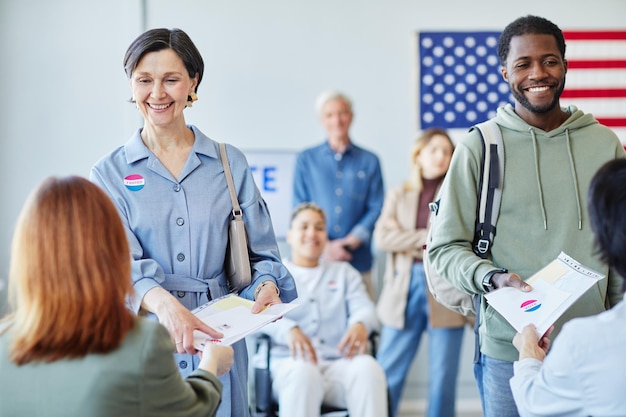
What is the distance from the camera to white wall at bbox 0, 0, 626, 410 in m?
5.62

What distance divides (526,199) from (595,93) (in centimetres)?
383

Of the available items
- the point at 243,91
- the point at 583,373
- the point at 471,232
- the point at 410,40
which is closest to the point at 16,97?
the point at 243,91

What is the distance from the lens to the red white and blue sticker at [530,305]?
211 cm

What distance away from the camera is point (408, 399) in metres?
5.74

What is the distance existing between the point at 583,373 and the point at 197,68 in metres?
1.29

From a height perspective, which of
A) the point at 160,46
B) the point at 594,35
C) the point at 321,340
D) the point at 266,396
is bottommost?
the point at 266,396

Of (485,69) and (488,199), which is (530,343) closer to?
(488,199)

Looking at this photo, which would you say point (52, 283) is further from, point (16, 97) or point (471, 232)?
point (16, 97)

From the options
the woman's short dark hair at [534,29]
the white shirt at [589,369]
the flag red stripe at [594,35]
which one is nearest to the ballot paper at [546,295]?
the white shirt at [589,369]

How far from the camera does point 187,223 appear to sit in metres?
2.18

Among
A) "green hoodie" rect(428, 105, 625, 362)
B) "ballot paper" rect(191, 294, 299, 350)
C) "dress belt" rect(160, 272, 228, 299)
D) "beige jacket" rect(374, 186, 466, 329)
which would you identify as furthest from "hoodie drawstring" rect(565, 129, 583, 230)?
"beige jacket" rect(374, 186, 466, 329)

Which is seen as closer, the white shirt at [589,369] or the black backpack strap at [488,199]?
the white shirt at [589,369]

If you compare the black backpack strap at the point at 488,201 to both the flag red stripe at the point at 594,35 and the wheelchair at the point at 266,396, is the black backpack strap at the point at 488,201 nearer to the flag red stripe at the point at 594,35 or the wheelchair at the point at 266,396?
the wheelchair at the point at 266,396

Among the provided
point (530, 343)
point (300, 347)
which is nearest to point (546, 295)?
point (530, 343)
